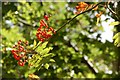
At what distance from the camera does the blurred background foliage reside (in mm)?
6832

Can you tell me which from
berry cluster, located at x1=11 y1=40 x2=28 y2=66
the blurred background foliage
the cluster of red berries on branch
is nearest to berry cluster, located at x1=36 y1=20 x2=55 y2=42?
the cluster of red berries on branch

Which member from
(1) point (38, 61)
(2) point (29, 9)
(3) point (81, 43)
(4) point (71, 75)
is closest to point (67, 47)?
(3) point (81, 43)

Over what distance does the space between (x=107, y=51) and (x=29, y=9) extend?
2.87 m

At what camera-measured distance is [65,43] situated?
7.95m

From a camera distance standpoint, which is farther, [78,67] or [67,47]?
[67,47]

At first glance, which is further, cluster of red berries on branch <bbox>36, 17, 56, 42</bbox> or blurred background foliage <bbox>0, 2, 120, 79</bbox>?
blurred background foliage <bbox>0, 2, 120, 79</bbox>

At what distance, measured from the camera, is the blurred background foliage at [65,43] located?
6832mm

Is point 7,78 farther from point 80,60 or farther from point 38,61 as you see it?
point 38,61

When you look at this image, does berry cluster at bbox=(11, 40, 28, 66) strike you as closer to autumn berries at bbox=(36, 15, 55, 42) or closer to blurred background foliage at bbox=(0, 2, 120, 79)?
autumn berries at bbox=(36, 15, 55, 42)

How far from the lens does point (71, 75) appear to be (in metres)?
7.35

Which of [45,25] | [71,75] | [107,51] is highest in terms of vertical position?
[45,25]

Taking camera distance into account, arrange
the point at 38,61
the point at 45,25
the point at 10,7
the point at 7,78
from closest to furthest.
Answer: the point at 38,61 → the point at 45,25 → the point at 10,7 → the point at 7,78

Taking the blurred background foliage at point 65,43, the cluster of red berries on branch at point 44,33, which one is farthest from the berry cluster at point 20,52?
the blurred background foliage at point 65,43

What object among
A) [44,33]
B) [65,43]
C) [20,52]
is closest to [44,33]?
[44,33]
